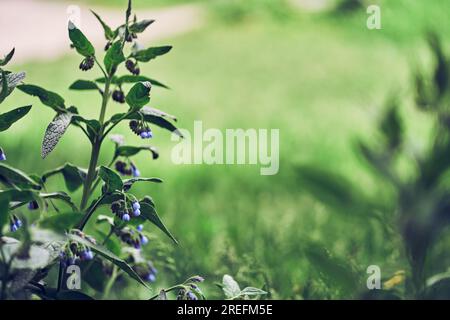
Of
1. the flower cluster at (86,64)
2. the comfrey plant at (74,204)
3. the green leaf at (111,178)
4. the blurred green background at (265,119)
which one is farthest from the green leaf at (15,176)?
the blurred green background at (265,119)

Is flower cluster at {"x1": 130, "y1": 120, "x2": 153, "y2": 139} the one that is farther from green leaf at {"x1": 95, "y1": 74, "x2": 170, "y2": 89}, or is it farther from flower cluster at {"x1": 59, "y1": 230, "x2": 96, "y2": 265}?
flower cluster at {"x1": 59, "y1": 230, "x2": 96, "y2": 265}

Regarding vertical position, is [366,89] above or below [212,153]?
above

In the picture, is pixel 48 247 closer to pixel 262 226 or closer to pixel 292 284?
pixel 292 284

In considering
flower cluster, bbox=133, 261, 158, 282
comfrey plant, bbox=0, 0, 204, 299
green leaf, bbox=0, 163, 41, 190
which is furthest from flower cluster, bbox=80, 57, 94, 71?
flower cluster, bbox=133, 261, 158, 282

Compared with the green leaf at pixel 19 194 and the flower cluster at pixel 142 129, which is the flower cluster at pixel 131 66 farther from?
the green leaf at pixel 19 194

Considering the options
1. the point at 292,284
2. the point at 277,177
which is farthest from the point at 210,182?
Result: the point at 292,284

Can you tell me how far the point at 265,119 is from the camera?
4777 millimetres

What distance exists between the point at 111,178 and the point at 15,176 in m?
0.16

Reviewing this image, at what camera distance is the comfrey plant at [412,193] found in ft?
5.92

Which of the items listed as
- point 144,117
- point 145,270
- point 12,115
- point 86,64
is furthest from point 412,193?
point 12,115

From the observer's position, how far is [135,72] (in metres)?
1.58

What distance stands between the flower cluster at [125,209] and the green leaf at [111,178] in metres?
0.03

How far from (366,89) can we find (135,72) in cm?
416

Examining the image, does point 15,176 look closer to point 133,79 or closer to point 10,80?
point 10,80
